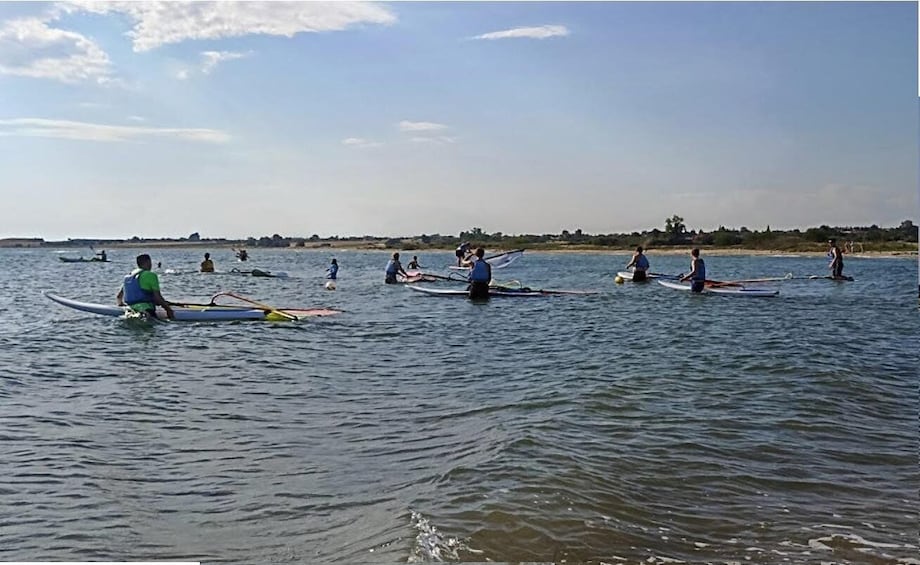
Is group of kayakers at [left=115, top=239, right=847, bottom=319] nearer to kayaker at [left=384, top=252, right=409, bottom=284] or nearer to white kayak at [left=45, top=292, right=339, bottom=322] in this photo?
kayaker at [left=384, top=252, right=409, bottom=284]

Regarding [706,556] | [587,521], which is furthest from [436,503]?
[706,556]

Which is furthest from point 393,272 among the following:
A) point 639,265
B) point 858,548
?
point 858,548

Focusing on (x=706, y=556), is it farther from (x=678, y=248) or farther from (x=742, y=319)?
(x=678, y=248)

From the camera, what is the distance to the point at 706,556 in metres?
6.05

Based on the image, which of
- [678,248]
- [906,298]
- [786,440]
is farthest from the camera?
[678,248]

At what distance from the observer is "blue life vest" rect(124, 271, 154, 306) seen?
64.6ft

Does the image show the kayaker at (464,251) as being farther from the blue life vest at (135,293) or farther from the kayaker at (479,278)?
the blue life vest at (135,293)

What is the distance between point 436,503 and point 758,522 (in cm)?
275

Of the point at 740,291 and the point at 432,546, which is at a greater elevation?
the point at 740,291

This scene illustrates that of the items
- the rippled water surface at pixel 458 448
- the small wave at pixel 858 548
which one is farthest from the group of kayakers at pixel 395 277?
the small wave at pixel 858 548

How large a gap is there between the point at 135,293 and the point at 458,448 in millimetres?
13588

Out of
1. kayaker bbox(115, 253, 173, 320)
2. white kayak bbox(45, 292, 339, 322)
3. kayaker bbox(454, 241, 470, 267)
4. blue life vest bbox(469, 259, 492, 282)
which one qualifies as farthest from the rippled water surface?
kayaker bbox(454, 241, 470, 267)

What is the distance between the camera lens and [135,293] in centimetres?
1984

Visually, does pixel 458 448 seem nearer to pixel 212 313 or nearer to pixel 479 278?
pixel 212 313
